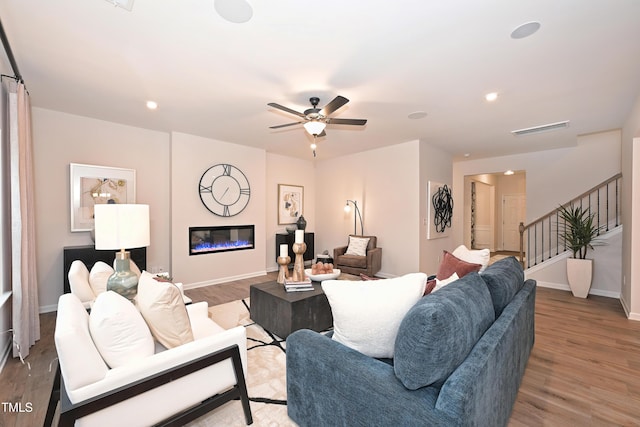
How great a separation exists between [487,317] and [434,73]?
223 centimetres

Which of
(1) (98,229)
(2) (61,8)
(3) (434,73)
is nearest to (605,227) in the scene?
(3) (434,73)

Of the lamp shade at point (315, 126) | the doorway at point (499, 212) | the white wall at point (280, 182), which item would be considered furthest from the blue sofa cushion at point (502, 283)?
the doorway at point (499, 212)

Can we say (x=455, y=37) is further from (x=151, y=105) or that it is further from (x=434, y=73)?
(x=151, y=105)

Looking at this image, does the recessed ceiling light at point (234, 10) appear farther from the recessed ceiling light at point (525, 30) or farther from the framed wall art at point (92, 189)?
the framed wall art at point (92, 189)

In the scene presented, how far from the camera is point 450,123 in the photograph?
412 centimetres

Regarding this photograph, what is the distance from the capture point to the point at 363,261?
525 cm

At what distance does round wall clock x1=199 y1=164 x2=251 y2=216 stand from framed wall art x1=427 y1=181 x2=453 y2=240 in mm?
3587

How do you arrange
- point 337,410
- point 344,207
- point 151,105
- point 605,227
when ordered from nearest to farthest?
point 337,410, point 151,105, point 605,227, point 344,207

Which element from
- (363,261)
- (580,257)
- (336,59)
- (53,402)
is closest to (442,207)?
(363,261)

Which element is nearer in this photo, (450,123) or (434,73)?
(434,73)

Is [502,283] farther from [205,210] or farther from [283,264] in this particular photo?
[205,210]

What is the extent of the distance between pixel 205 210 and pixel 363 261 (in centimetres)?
308

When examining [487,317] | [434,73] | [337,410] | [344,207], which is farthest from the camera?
[344,207]

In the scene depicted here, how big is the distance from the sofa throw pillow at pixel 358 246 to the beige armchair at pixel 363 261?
3.2 inches
